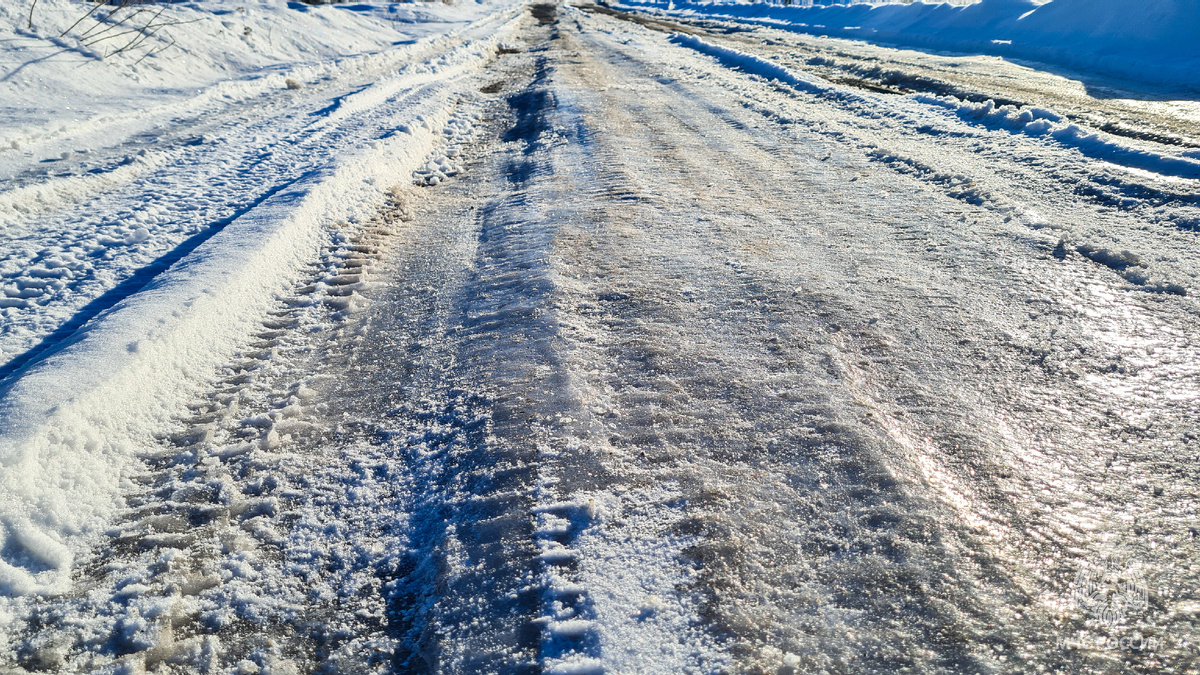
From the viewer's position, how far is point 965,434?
2.22 metres

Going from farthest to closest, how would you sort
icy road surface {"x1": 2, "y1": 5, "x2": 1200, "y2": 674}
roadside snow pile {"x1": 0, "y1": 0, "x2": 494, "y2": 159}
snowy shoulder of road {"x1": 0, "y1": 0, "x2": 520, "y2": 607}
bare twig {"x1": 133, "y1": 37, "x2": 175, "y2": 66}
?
bare twig {"x1": 133, "y1": 37, "x2": 175, "y2": 66}
roadside snow pile {"x1": 0, "y1": 0, "x2": 494, "y2": 159}
snowy shoulder of road {"x1": 0, "y1": 0, "x2": 520, "y2": 607}
icy road surface {"x1": 2, "y1": 5, "x2": 1200, "y2": 674}

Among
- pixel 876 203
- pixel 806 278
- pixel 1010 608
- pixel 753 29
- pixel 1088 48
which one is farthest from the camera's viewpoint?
pixel 753 29

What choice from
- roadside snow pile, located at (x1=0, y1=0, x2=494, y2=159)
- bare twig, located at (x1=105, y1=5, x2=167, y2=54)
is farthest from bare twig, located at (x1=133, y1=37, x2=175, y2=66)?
bare twig, located at (x1=105, y1=5, x2=167, y2=54)

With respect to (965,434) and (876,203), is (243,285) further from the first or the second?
(876,203)

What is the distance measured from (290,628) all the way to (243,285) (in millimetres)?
2317

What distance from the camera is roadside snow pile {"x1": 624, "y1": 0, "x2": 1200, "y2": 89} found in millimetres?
9820

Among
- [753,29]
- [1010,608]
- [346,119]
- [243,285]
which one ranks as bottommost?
[1010,608]

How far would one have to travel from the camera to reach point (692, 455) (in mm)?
2174

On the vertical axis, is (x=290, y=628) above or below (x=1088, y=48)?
below

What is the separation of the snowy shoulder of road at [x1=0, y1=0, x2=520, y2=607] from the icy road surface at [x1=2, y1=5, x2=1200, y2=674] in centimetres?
13

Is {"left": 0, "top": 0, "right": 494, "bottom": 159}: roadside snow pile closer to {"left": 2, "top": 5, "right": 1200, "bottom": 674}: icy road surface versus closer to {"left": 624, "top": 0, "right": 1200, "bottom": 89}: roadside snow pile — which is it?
{"left": 2, "top": 5, "right": 1200, "bottom": 674}: icy road surface

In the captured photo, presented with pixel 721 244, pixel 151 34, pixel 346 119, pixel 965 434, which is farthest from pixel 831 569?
pixel 151 34

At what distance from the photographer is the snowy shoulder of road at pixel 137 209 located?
2191 mm

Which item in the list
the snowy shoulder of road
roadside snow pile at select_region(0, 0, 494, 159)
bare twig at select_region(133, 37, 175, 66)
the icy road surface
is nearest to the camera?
the icy road surface
